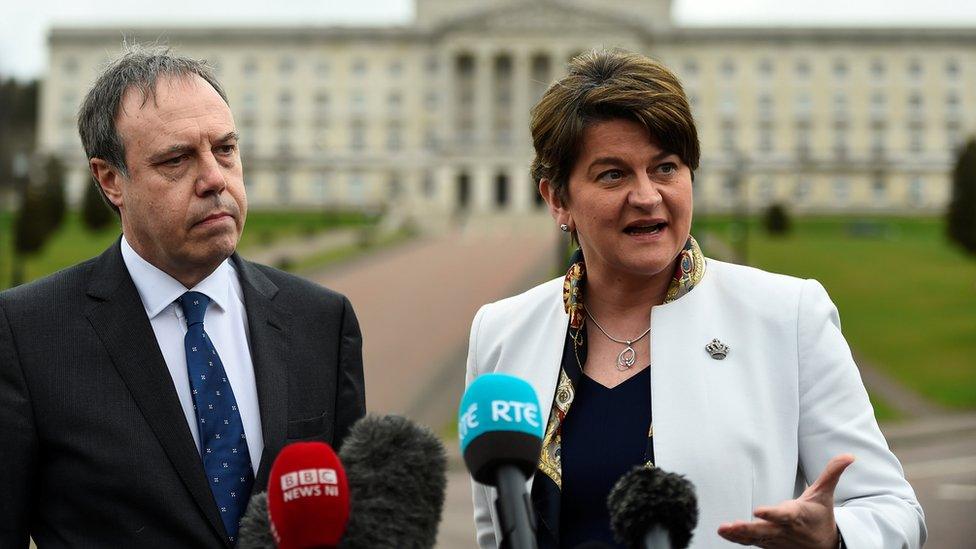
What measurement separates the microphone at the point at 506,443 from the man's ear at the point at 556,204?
1.09m

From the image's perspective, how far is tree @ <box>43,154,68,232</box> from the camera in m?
42.4

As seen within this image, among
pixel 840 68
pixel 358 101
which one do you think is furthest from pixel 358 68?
pixel 840 68

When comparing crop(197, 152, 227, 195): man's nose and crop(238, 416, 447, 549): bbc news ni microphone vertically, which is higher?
crop(197, 152, 227, 195): man's nose

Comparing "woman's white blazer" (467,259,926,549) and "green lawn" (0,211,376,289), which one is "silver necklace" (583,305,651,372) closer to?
"woman's white blazer" (467,259,926,549)

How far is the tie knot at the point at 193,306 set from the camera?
3062mm

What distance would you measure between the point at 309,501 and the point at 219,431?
52.1 inches

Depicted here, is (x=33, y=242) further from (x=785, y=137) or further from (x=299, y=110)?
(x=785, y=137)

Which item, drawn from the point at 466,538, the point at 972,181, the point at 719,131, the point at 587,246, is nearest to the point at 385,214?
the point at 719,131

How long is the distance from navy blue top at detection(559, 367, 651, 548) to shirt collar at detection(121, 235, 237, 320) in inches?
39.1

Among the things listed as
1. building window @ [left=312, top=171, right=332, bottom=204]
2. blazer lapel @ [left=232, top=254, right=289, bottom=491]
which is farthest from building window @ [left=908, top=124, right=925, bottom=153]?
Answer: blazer lapel @ [left=232, top=254, right=289, bottom=491]

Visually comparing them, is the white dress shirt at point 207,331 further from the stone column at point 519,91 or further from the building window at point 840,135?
the building window at point 840,135

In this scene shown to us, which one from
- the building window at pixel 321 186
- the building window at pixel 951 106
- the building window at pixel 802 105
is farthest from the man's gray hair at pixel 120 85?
the building window at pixel 951 106

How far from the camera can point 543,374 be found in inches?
119

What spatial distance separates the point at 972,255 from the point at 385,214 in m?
39.9
